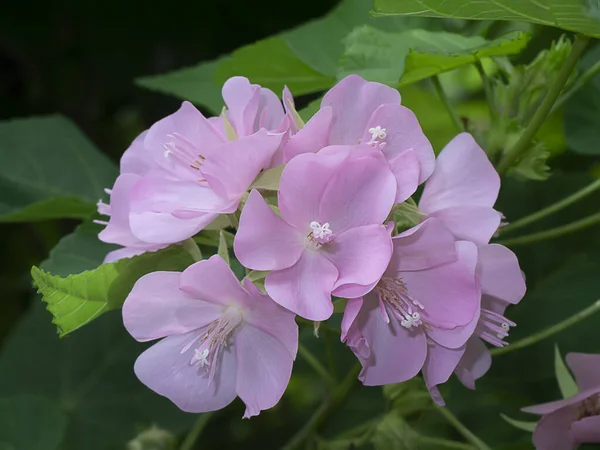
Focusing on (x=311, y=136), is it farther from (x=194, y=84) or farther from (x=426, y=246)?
(x=194, y=84)

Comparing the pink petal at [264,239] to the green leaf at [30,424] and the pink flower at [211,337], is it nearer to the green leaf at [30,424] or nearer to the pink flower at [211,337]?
the pink flower at [211,337]

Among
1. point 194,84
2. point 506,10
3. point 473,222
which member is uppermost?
point 506,10

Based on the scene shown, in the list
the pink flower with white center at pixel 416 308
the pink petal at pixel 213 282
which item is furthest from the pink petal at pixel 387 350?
the pink petal at pixel 213 282

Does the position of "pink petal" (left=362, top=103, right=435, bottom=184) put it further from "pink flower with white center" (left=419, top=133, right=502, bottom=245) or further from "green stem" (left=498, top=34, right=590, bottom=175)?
"green stem" (left=498, top=34, right=590, bottom=175)

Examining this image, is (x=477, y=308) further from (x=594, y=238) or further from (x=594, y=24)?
(x=594, y=238)

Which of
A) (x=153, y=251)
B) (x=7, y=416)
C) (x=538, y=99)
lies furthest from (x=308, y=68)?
(x=7, y=416)

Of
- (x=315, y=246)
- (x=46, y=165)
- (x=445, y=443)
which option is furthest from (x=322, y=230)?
(x=46, y=165)

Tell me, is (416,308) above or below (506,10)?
below
